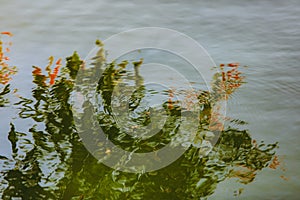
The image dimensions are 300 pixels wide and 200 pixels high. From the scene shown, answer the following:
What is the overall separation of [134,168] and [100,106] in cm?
35

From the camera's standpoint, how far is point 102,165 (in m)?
1.55

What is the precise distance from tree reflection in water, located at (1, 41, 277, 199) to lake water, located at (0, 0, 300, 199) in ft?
0.15

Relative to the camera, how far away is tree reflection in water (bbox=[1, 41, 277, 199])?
1.44 meters

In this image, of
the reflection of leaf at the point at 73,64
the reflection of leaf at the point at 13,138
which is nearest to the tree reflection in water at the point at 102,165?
the reflection of leaf at the point at 13,138

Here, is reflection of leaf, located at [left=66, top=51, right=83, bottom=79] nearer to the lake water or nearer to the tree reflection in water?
the lake water

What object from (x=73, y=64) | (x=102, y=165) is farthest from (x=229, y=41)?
(x=102, y=165)

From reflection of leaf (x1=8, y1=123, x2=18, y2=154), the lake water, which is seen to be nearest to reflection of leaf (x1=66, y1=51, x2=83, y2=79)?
the lake water

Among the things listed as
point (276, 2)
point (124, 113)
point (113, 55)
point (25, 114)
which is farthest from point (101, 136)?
point (276, 2)

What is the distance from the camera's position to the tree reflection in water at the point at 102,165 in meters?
1.44

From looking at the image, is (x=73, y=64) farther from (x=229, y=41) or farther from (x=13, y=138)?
(x=229, y=41)

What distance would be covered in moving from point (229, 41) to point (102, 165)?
0.94 m

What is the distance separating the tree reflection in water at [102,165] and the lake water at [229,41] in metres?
0.05

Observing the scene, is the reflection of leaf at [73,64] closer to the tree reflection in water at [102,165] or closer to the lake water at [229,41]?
the lake water at [229,41]

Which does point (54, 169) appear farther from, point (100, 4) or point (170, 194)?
point (100, 4)
